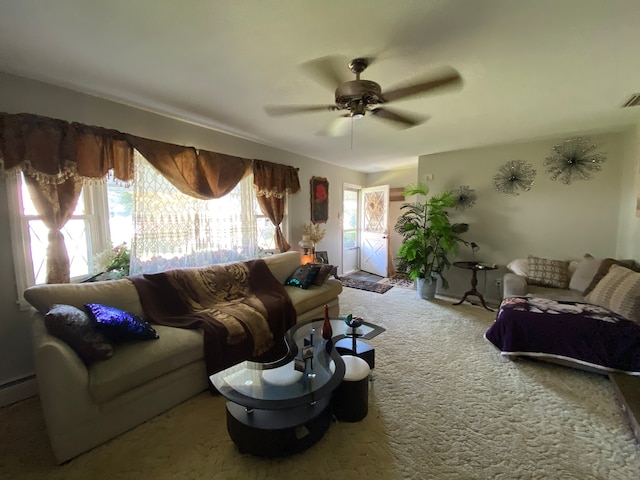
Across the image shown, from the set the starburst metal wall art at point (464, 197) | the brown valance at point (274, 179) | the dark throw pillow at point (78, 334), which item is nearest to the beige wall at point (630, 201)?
the starburst metal wall art at point (464, 197)

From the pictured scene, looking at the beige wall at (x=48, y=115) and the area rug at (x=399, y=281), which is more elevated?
the beige wall at (x=48, y=115)

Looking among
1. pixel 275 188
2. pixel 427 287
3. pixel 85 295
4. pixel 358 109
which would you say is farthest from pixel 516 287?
pixel 85 295

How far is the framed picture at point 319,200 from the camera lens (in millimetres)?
4816

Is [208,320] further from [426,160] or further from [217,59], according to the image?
[426,160]

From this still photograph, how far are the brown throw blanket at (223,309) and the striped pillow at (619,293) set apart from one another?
116 inches

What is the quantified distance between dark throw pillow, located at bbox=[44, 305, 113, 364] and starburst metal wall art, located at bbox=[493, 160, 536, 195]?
487 cm

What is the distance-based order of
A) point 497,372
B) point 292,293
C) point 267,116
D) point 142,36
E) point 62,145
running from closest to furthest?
point 142,36
point 62,145
point 497,372
point 267,116
point 292,293

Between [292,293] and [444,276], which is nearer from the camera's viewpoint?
[292,293]

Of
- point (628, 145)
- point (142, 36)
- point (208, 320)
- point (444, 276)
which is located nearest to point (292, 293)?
point (208, 320)

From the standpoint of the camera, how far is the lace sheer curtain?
2.73 m

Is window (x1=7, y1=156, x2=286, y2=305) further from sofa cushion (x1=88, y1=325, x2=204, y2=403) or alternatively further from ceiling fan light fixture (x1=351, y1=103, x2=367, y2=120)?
ceiling fan light fixture (x1=351, y1=103, x2=367, y2=120)

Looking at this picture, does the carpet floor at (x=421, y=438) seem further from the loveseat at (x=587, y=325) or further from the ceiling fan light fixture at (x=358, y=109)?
the ceiling fan light fixture at (x=358, y=109)

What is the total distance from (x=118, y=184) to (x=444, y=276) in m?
4.61

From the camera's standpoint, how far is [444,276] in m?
4.54
